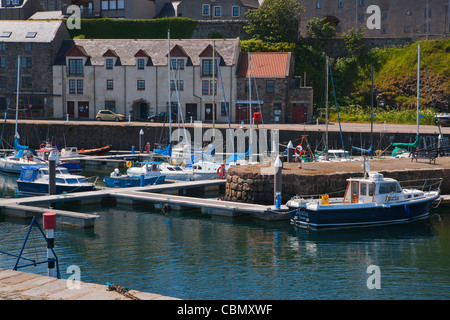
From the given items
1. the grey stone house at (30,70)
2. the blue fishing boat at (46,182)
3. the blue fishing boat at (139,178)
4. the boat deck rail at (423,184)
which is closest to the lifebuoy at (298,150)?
the blue fishing boat at (139,178)

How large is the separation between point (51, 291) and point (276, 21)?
56215mm

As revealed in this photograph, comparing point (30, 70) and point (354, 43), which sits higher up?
point (354, 43)

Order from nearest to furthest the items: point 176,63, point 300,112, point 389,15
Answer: point 300,112, point 176,63, point 389,15

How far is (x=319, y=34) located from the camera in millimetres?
69188

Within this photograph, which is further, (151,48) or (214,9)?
(214,9)

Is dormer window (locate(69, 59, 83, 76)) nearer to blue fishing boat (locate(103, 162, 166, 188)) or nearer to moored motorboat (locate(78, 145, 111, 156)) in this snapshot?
moored motorboat (locate(78, 145, 111, 156))

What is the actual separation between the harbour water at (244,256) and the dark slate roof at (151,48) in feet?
107

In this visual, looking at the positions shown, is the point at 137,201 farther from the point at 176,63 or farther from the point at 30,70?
the point at 30,70

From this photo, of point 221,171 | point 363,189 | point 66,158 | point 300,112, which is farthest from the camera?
point 300,112

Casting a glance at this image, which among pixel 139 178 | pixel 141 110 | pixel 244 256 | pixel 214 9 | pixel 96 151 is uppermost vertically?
pixel 214 9

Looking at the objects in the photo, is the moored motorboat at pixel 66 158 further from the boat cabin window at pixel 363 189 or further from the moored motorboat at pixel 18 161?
the boat cabin window at pixel 363 189

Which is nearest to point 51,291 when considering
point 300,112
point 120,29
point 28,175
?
point 28,175

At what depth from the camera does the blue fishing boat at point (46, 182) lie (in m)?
36.9
